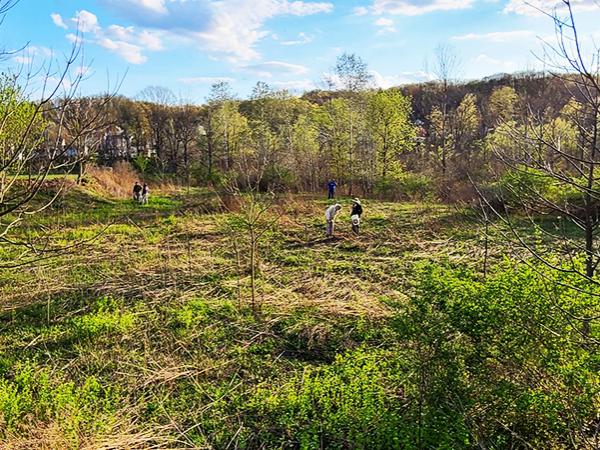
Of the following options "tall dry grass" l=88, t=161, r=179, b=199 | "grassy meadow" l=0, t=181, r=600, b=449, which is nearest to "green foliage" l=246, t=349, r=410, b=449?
"grassy meadow" l=0, t=181, r=600, b=449

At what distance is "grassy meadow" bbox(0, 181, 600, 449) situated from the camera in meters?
3.65

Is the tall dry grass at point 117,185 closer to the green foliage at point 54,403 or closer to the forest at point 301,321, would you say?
the forest at point 301,321

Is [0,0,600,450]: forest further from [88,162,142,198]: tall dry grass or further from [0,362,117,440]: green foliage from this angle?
[88,162,142,198]: tall dry grass

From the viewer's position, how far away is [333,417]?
419cm

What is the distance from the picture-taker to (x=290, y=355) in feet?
19.2

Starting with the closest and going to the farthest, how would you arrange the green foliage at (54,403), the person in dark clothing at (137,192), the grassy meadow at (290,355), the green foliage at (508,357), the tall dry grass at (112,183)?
1. the green foliage at (508,357)
2. the grassy meadow at (290,355)
3. the green foliage at (54,403)
4. the person in dark clothing at (137,192)
5. the tall dry grass at (112,183)

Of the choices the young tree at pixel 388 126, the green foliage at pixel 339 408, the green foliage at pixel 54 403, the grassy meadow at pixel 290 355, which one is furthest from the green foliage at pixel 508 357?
the young tree at pixel 388 126

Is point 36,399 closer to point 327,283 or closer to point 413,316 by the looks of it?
point 413,316

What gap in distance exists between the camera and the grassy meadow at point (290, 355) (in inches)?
144

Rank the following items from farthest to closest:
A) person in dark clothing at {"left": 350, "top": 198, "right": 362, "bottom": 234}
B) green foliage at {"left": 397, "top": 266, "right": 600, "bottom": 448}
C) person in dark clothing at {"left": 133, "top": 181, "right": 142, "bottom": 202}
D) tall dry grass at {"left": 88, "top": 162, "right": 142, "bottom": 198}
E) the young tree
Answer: the young tree < tall dry grass at {"left": 88, "top": 162, "right": 142, "bottom": 198} < person in dark clothing at {"left": 133, "top": 181, "right": 142, "bottom": 202} < person in dark clothing at {"left": 350, "top": 198, "right": 362, "bottom": 234} < green foliage at {"left": 397, "top": 266, "right": 600, "bottom": 448}

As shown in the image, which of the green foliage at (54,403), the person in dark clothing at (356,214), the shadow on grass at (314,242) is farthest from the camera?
the person in dark clothing at (356,214)

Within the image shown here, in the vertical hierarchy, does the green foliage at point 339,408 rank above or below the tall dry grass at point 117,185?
below

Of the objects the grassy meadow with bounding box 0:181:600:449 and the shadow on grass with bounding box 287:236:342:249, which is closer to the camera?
the grassy meadow with bounding box 0:181:600:449

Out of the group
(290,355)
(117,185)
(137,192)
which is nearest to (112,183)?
(117,185)
